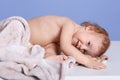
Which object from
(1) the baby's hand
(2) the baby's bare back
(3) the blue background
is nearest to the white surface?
(1) the baby's hand

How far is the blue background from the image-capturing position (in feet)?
6.97

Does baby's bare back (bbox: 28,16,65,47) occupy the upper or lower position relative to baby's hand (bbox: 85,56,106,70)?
upper

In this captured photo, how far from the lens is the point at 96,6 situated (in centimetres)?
217

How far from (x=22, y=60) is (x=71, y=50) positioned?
27 centimetres

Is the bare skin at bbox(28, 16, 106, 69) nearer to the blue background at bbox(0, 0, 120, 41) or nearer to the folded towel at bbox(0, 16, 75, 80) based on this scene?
the folded towel at bbox(0, 16, 75, 80)

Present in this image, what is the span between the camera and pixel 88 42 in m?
1.35

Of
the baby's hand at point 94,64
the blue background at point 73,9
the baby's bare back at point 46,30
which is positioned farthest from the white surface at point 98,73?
the blue background at point 73,9

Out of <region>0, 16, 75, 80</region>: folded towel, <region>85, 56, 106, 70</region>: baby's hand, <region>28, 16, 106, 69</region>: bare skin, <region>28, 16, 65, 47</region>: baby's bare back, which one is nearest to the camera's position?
<region>0, 16, 75, 80</region>: folded towel

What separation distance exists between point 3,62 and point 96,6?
124 centimetres

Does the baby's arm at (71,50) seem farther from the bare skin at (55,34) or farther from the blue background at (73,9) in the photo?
the blue background at (73,9)

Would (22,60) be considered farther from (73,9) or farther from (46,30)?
(73,9)

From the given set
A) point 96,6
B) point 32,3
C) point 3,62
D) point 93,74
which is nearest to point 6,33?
point 3,62

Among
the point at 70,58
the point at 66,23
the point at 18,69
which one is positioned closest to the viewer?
the point at 18,69

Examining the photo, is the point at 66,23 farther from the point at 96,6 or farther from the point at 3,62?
the point at 96,6
